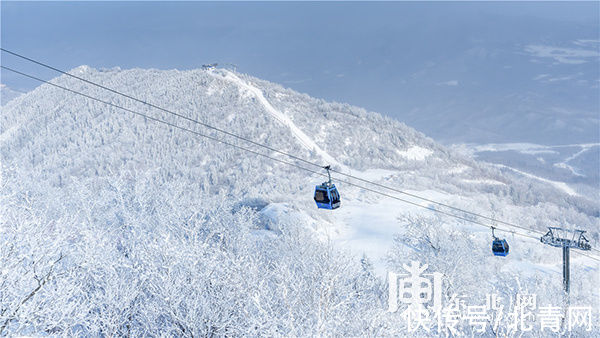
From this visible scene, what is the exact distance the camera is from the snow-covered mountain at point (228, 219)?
15.4 m

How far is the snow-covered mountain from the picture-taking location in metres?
15.4

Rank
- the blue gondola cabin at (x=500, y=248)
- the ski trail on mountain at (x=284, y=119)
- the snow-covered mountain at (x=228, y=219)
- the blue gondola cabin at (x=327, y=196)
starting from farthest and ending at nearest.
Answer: the ski trail on mountain at (x=284, y=119) → the blue gondola cabin at (x=500, y=248) → the blue gondola cabin at (x=327, y=196) → the snow-covered mountain at (x=228, y=219)

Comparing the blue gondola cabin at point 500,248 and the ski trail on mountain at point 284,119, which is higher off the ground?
the ski trail on mountain at point 284,119

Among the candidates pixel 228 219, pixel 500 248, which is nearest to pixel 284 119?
pixel 228 219

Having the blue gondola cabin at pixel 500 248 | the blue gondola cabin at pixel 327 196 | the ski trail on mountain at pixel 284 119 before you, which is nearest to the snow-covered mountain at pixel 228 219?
the ski trail on mountain at pixel 284 119

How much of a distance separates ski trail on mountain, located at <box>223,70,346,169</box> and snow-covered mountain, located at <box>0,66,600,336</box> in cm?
71

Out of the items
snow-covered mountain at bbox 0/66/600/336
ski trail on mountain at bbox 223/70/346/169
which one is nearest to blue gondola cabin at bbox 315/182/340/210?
snow-covered mountain at bbox 0/66/600/336

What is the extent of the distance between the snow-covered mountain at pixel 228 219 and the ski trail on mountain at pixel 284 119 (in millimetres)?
709

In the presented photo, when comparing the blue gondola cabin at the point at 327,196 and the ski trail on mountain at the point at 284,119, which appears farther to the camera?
the ski trail on mountain at the point at 284,119

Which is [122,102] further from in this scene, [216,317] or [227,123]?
[216,317]

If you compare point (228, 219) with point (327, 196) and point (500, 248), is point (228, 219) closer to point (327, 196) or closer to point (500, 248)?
point (327, 196)

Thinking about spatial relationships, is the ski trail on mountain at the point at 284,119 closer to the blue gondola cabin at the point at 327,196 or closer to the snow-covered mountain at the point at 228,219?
the snow-covered mountain at the point at 228,219

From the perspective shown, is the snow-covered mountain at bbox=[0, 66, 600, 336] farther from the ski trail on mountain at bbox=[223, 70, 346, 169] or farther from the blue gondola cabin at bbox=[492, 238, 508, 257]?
the blue gondola cabin at bbox=[492, 238, 508, 257]

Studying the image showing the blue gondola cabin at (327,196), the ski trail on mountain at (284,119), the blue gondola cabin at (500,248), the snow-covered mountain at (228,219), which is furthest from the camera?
the ski trail on mountain at (284,119)
